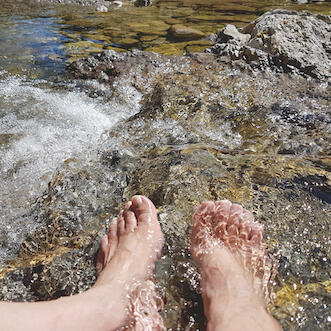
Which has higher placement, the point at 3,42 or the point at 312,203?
the point at 3,42

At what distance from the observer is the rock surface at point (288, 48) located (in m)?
4.12

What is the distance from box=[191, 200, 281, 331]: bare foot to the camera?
1444 mm

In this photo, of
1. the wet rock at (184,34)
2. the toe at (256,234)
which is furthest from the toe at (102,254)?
the wet rock at (184,34)

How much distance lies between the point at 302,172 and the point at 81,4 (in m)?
13.4

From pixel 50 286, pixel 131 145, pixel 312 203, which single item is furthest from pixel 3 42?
pixel 312 203

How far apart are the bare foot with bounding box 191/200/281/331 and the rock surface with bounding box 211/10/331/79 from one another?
2.89 metres

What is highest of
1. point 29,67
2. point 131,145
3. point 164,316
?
point 29,67

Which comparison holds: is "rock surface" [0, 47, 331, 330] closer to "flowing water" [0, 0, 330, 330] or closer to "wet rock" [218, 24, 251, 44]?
"flowing water" [0, 0, 330, 330]

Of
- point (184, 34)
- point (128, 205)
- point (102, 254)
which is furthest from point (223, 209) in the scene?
point (184, 34)

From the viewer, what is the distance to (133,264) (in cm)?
185

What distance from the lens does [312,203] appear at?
1.97m

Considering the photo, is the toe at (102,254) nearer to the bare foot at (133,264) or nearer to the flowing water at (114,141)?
the bare foot at (133,264)

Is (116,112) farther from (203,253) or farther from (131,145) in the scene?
(203,253)

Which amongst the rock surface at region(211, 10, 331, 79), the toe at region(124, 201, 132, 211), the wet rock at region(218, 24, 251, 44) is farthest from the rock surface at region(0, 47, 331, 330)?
the wet rock at region(218, 24, 251, 44)
